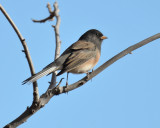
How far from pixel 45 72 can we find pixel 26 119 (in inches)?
48.5

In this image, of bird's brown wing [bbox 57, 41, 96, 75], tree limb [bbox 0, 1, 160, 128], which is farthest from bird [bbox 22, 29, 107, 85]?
tree limb [bbox 0, 1, 160, 128]

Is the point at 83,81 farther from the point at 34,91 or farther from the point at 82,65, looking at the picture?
the point at 82,65

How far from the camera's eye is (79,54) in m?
4.32

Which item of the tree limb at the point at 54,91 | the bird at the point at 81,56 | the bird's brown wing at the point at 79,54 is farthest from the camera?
the bird's brown wing at the point at 79,54

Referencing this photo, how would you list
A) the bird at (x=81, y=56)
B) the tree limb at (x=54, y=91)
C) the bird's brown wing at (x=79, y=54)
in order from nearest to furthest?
the tree limb at (x=54, y=91) → the bird at (x=81, y=56) → the bird's brown wing at (x=79, y=54)

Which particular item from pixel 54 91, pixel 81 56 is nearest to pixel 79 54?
pixel 81 56

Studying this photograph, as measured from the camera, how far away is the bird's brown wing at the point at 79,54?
394 cm

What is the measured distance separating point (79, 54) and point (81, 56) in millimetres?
52

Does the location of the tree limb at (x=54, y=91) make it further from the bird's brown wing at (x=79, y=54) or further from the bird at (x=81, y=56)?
the bird's brown wing at (x=79, y=54)

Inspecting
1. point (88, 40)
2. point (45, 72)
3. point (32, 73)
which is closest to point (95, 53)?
point (88, 40)

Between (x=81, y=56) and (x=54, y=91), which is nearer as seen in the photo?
(x=54, y=91)

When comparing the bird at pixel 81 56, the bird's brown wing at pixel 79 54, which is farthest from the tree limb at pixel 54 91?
the bird's brown wing at pixel 79 54

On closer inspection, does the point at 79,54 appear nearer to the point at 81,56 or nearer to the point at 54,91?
the point at 81,56

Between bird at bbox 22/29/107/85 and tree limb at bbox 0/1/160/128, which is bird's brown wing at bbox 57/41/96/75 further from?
tree limb at bbox 0/1/160/128
